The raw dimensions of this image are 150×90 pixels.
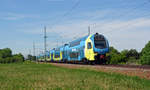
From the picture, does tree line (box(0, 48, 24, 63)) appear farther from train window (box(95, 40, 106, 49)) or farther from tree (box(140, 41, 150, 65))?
train window (box(95, 40, 106, 49))

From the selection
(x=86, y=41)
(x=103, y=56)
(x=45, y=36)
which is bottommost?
(x=103, y=56)

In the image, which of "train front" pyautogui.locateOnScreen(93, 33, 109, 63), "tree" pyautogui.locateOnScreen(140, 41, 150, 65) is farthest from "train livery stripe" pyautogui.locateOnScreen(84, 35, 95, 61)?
"tree" pyautogui.locateOnScreen(140, 41, 150, 65)

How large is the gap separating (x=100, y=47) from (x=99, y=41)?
806 millimetres

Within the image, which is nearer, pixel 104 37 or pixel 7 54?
pixel 104 37

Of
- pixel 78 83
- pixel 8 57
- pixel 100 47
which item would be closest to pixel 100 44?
pixel 100 47

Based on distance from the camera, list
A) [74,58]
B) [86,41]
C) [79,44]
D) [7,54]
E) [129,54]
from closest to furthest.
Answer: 1. [86,41]
2. [79,44]
3. [74,58]
4. [7,54]
5. [129,54]

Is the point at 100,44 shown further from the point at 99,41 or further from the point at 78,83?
the point at 78,83

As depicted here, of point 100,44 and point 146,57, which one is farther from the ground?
point 100,44

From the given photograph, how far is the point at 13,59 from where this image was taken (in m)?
91.5

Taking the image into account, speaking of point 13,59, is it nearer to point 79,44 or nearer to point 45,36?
point 45,36

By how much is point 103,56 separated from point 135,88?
1991 cm

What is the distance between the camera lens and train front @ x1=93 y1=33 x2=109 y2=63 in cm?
2900

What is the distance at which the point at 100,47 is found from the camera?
29.3 meters

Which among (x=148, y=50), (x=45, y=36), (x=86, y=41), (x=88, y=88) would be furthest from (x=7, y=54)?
(x=88, y=88)
